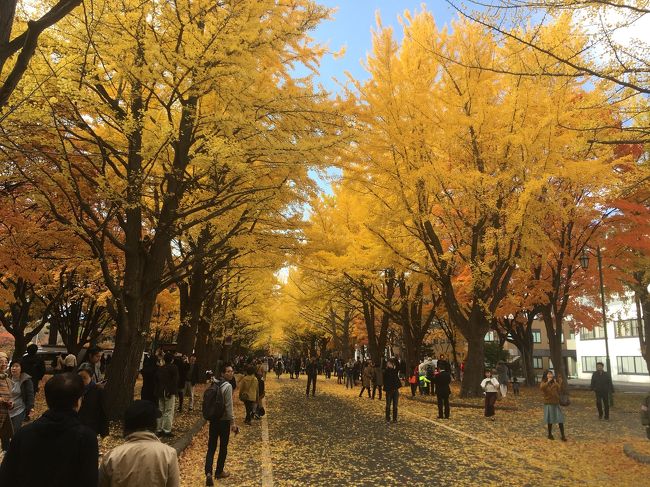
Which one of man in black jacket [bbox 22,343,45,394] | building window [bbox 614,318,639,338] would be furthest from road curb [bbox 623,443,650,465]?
building window [bbox 614,318,639,338]

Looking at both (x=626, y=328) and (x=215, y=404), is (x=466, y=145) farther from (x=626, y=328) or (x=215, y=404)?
(x=626, y=328)

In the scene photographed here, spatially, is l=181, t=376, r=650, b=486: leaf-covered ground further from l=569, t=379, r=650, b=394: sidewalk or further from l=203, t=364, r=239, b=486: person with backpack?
l=569, t=379, r=650, b=394: sidewalk

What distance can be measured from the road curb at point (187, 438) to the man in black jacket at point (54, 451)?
598 centimetres

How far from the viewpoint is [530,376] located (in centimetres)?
2852

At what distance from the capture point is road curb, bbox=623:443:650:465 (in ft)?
24.3

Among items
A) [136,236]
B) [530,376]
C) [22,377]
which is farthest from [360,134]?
[530,376]

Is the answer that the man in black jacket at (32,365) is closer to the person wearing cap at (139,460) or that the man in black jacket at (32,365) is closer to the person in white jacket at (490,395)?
the person wearing cap at (139,460)

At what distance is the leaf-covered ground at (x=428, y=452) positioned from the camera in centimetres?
644

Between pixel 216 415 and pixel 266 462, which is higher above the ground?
pixel 216 415

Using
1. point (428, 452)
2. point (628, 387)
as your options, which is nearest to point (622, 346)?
point (628, 387)

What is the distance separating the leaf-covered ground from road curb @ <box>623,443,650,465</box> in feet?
0.44

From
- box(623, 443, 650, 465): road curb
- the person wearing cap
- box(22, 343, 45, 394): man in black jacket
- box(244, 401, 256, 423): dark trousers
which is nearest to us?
the person wearing cap

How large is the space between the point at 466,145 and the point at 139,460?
45.5 feet

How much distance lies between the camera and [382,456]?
780 centimetres
